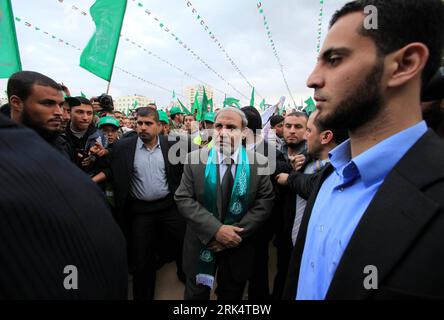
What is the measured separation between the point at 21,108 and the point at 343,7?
8.31 feet

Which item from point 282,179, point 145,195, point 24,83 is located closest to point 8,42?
point 24,83

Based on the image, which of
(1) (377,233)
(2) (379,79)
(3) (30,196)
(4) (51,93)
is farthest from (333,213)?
(4) (51,93)

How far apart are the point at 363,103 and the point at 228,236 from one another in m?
1.59

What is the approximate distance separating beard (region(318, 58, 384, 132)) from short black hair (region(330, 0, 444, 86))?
75 millimetres

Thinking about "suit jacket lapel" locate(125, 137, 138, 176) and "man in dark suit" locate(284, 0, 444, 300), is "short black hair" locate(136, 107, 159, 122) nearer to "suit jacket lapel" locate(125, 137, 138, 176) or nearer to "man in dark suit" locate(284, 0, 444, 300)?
"suit jacket lapel" locate(125, 137, 138, 176)

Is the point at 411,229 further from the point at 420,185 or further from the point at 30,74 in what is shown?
the point at 30,74

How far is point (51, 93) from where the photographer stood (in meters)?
2.26

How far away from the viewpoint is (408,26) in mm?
812

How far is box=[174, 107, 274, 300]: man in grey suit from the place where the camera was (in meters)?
2.23

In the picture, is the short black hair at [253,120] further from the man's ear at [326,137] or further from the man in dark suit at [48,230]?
the man in dark suit at [48,230]

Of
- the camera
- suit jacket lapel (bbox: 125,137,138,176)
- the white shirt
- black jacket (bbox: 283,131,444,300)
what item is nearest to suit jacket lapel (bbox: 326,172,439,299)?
black jacket (bbox: 283,131,444,300)

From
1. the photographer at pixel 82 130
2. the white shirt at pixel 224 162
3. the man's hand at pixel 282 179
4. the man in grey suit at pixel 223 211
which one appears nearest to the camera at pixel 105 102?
the photographer at pixel 82 130

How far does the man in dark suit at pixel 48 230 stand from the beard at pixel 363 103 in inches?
35.5

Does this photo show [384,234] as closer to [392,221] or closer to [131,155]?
[392,221]
